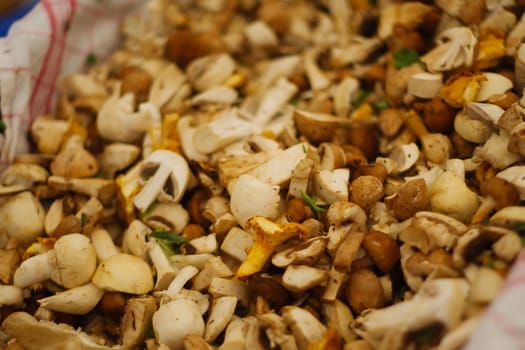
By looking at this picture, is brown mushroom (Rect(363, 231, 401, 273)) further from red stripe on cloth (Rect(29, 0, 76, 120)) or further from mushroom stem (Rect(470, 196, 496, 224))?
red stripe on cloth (Rect(29, 0, 76, 120))

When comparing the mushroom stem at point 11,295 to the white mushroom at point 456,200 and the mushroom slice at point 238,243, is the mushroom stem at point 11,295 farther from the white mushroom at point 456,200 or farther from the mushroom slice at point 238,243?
the white mushroom at point 456,200

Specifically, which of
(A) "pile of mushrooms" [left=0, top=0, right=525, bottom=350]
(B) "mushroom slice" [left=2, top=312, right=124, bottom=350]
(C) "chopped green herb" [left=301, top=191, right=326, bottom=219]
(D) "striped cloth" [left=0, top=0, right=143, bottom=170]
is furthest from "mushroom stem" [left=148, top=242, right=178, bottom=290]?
(D) "striped cloth" [left=0, top=0, right=143, bottom=170]

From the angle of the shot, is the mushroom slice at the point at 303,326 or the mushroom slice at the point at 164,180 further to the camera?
the mushroom slice at the point at 164,180

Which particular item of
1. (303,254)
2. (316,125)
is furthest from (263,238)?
(316,125)

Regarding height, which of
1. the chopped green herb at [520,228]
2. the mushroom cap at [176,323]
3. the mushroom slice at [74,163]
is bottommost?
the mushroom cap at [176,323]

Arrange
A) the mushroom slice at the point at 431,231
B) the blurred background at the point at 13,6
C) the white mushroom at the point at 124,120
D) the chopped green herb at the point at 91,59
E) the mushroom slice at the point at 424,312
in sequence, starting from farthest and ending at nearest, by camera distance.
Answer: the blurred background at the point at 13,6
the chopped green herb at the point at 91,59
the white mushroom at the point at 124,120
the mushroom slice at the point at 431,231
the mushroom slice at the point at 424,312

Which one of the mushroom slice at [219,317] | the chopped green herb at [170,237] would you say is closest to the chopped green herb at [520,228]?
the mushroom slice at [219,317]

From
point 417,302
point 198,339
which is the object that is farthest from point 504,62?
point 198,339
